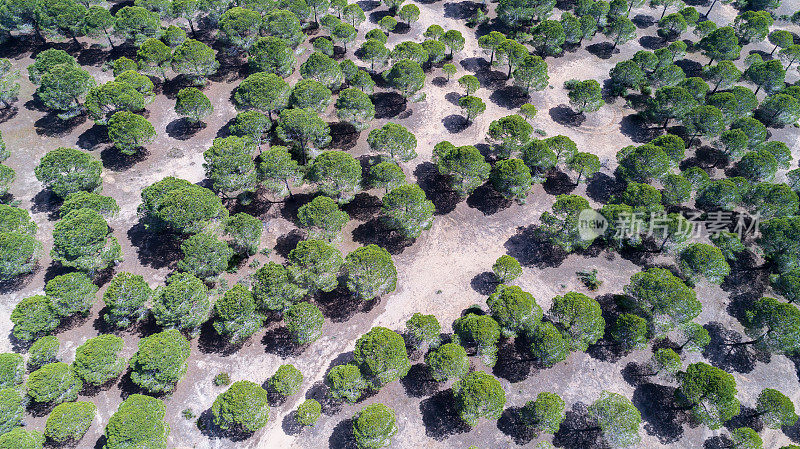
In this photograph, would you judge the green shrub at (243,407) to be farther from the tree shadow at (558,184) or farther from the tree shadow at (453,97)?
the tree shadow at (453,97)

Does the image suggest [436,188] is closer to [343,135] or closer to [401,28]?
[343,135]

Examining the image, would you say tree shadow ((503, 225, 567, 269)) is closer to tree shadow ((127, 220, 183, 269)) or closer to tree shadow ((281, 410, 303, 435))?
tree shadow ((281, 410, 303, 435))

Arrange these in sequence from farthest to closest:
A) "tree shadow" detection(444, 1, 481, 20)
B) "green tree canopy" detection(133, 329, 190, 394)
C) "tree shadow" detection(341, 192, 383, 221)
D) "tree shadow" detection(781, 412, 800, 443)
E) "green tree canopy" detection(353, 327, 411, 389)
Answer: "tree shadow" detection(444, 1, 481, 20) < "tree shadow" detection(341, 192, 383, 221) < "tree shadow" detection(781, 412, 800, 443) < "green tree canopy" detection(353, 327, 411, 389) < "green tree canopy" detection(133, 329, 190, 394)

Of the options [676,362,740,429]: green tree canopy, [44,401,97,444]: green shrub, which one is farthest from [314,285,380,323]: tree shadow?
[676,362,740,429]: green tree canopy

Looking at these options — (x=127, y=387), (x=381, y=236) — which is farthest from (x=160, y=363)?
(x=381, y=236)

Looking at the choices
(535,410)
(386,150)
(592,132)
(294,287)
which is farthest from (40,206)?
(592,132)

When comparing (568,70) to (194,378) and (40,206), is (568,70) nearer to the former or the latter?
(194,378)
